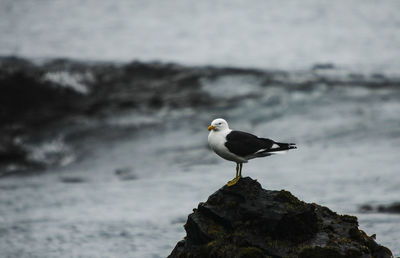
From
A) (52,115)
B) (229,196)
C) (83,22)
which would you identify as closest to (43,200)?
(52,115)

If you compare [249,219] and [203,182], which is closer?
[249,219]

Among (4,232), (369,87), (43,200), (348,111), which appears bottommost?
(4,232)

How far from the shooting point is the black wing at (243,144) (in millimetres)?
8922

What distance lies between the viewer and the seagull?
8.93 metres

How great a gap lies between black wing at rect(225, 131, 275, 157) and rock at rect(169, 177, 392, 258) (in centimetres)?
51

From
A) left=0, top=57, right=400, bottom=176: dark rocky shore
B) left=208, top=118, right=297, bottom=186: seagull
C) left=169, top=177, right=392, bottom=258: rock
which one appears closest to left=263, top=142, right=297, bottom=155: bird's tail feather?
left=208, top=118, right=297, bottom=186: seagull

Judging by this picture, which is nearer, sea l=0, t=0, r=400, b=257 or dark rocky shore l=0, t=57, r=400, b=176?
sea l=0, t=0, r=400, b=257

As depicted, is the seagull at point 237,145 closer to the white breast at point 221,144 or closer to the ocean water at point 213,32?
the white breast at point 221,144

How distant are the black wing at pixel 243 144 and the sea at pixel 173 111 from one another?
669cm

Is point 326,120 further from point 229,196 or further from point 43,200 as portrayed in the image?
point 229,196

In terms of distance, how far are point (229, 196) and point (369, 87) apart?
84.6ft

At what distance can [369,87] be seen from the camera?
3225 cm

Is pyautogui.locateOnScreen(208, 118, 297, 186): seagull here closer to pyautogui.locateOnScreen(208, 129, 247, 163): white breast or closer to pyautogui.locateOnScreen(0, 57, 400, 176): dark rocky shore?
pyautogui.locateOnScreen(208, 129, 247, 163): white breast

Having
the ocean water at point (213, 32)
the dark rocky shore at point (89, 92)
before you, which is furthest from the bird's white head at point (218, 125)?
the ocean water at point (213, 32)
